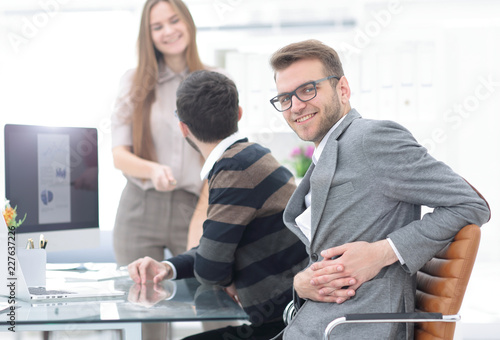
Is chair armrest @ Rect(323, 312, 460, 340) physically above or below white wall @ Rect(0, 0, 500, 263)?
below

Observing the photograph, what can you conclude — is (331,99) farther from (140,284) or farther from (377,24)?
(377,24)

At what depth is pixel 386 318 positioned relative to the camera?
4.09 ft

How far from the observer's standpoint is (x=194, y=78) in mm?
1920

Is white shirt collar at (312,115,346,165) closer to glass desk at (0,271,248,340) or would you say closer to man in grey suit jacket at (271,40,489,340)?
man in grey suit jacket at (271,40,489,340)

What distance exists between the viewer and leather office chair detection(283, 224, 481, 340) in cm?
125

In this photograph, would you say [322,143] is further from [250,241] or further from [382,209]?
[250,241]

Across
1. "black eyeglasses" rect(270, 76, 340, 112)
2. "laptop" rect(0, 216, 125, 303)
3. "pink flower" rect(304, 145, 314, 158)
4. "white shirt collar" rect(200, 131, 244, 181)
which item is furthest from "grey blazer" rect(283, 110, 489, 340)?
"pink flower" rect(304, 145, 314, 158)

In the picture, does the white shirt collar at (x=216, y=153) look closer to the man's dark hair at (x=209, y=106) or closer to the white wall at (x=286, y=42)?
the man's dark hair at (x=209, y=106)

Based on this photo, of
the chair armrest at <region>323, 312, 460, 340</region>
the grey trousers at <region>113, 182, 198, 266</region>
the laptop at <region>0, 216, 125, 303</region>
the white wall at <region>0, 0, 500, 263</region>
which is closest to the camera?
the chair armrest at <region>323, 312, 460, 340</region>

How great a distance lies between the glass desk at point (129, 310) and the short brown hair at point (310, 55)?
2.20 ft

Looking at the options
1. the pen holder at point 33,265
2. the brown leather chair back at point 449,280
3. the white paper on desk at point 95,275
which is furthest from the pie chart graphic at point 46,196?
the brown leather chair back at point 449,280

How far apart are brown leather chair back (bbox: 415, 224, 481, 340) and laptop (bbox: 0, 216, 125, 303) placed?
844 mm

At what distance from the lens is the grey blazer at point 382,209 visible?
130 cm

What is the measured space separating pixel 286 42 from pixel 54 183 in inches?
78.8
